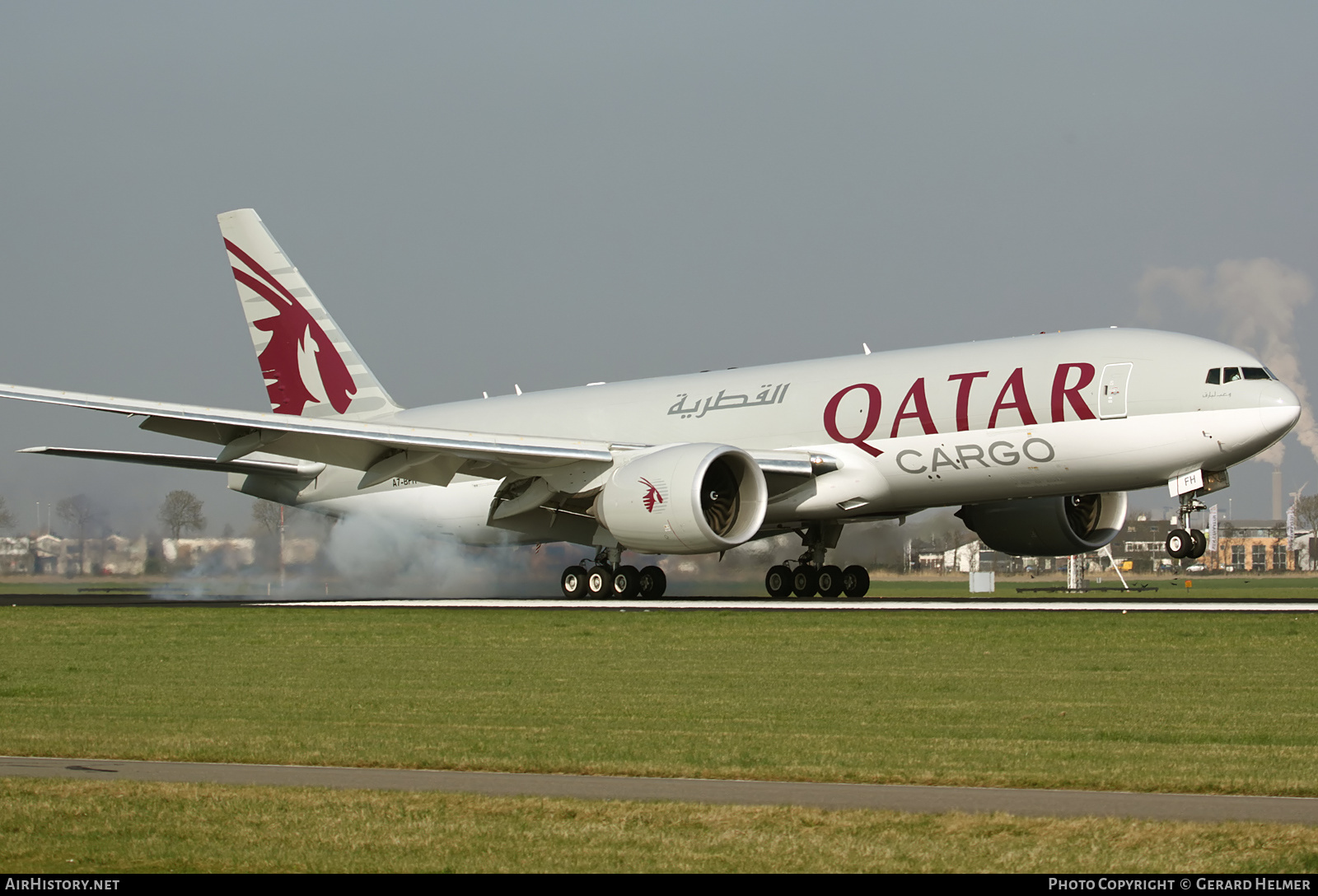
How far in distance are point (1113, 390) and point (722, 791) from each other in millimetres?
20302

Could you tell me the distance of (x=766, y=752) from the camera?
11539mm

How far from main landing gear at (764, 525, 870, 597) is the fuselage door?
750 centimetres

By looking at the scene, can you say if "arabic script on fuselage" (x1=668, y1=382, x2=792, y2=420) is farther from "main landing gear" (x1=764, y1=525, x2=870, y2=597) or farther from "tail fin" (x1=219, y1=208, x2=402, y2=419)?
"tail fin" (x1=219, y1=208, x2=402, y2=419)

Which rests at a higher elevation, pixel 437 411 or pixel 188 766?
pixel 437 411

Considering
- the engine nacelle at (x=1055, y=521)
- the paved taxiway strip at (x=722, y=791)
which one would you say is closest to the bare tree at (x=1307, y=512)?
the engine nacelle at (x=1055, y=521)


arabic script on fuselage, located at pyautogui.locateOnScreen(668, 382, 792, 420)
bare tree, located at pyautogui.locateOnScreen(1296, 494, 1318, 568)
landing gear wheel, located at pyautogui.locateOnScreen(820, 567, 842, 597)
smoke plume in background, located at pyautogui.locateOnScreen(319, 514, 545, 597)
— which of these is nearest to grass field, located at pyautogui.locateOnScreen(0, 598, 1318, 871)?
arabic script on fuselage, located at pyautogui.locateOnScreen(668, 382, 792, 420)

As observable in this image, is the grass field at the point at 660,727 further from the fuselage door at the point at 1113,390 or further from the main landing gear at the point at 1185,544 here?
the fuselage door at the point at 1113,390

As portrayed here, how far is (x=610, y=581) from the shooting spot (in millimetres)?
31750

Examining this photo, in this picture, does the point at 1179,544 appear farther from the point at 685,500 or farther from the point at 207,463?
the point at 207,463

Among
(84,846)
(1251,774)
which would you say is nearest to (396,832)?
(84,846)

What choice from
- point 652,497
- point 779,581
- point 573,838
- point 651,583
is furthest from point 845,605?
point 573,838

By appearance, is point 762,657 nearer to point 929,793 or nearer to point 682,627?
point 682,627

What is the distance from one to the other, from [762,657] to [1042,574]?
68012 millimetres

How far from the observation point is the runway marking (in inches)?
1008
